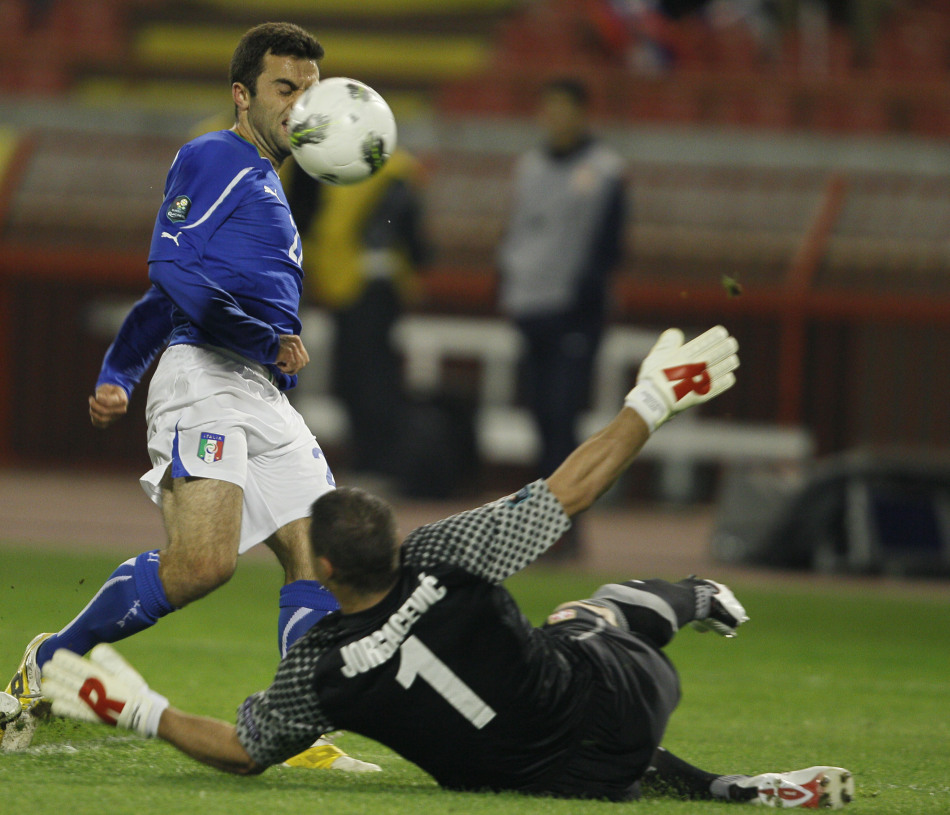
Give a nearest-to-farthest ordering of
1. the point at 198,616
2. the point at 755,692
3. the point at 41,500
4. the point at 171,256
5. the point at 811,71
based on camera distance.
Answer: the point at 171,256 → the point at 755,692 → the point at 198,616 → the point at 41,500 → the point at 811,71

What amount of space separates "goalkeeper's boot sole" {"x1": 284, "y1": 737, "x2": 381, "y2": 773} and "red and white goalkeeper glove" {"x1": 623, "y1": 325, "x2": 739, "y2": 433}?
50.2 inches

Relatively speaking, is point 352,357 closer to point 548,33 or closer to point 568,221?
point 568,221

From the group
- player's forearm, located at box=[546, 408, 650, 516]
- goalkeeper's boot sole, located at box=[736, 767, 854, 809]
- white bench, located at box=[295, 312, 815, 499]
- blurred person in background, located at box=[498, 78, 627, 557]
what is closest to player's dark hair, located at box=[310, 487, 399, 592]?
player's forearm, located at box=[546, 408, 650, 516]

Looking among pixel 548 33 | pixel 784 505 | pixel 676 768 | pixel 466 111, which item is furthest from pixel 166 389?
pixel 548 33

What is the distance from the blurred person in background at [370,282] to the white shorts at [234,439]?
22.4ft

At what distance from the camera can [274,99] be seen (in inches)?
180

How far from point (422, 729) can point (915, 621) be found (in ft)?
15.5

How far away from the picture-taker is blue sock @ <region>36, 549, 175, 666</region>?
4.26 meters

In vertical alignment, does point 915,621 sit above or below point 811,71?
below

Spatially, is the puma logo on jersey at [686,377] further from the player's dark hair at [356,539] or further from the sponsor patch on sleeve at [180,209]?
the sponsor patch on sleeve at [180,209]

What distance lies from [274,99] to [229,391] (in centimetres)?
85

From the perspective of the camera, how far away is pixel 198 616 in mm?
7348

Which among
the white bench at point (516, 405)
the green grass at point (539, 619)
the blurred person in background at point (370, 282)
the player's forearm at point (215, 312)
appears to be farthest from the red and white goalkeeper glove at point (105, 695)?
the white bench at point (516, 405)

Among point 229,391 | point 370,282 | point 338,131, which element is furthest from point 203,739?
point 370,282
